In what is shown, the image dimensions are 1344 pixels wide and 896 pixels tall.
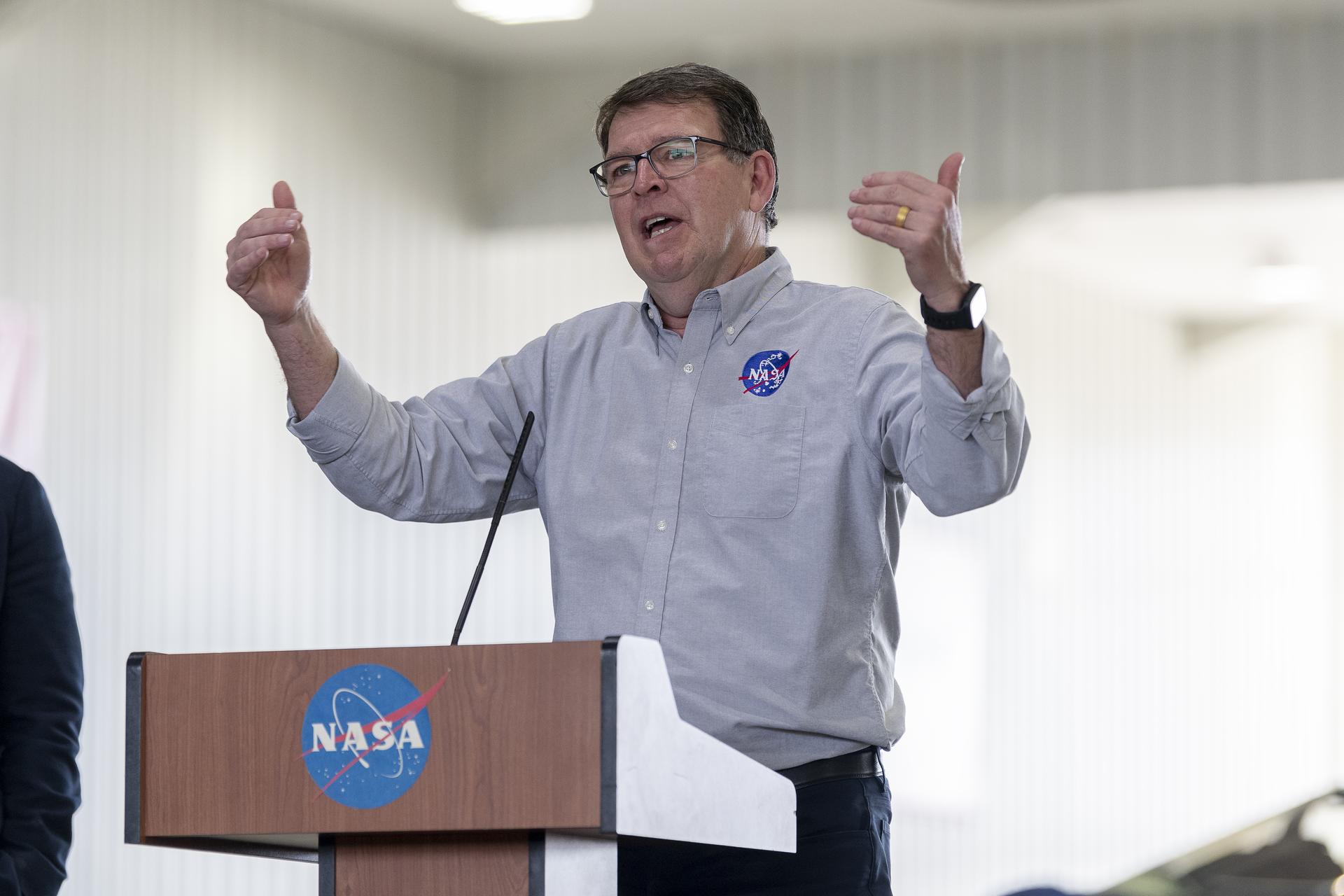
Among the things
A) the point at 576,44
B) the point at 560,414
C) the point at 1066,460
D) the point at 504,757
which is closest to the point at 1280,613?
the point at 1066,460

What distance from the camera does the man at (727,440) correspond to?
5.82 ft

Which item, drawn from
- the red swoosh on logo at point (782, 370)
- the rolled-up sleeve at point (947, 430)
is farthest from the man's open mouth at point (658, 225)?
the rolled-up sleeve at point (947, 430)

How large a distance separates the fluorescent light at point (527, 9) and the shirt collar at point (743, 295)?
4.19 meters

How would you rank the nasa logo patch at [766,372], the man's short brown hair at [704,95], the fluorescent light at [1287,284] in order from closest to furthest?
A: the nasa logo patch at [766,372] < the man's short brown hair at [704,95] < the fluorescent light at [1287,284]

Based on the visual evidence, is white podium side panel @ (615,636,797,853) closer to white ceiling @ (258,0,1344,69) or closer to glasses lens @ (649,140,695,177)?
glasses lens @ (649,140,695,177)

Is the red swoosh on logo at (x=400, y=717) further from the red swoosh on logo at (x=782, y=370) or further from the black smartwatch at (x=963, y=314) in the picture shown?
the red swoosh on logo at (x=782, y=370)

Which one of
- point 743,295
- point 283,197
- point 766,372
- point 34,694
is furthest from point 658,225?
point 34,694

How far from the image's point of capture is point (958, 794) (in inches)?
249

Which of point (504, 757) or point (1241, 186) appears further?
point (1241, 186)

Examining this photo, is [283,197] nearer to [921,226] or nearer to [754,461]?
[754,461]

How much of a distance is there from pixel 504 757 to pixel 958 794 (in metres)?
5.23

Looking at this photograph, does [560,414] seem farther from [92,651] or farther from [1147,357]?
[1147,357]

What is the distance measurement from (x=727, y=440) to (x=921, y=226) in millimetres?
433

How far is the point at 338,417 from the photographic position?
6.50 ft
